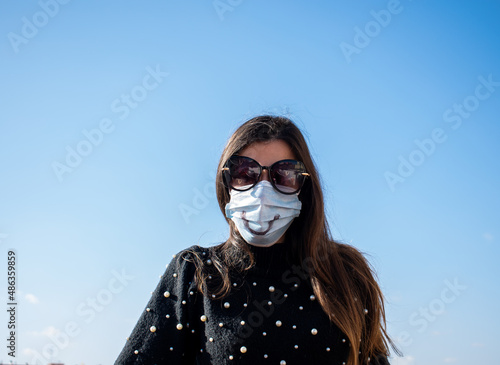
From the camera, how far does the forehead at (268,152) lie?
342 centimetres

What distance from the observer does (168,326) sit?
3.11 m

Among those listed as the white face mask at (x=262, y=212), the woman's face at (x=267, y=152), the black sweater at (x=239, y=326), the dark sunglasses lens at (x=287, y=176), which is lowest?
the black sweater at (x=239, y=326)

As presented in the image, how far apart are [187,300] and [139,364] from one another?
488mm

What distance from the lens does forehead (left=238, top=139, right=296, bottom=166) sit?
135 inches

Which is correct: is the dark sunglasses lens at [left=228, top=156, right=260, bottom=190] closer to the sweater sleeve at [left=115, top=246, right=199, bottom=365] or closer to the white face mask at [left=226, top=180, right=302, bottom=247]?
the white face mask at [left=226, top=180, right=302, bottom=247]

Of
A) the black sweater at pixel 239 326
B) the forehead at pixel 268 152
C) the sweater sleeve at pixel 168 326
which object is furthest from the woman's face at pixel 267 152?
the sweater sleeve at pixel 168 326

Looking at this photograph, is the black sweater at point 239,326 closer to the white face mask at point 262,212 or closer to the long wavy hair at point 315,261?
the long wavy hair at point 315,261

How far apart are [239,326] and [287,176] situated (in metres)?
1.06

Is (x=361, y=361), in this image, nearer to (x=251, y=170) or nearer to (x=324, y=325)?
(x=324, y=325)

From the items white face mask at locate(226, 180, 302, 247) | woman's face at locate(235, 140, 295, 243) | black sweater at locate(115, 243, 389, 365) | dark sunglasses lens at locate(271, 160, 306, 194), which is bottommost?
black sweater at locate(115, 243, 389, 365)

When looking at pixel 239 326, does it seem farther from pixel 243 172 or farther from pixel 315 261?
pixel 243 172

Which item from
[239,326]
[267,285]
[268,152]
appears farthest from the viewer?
[268,152]

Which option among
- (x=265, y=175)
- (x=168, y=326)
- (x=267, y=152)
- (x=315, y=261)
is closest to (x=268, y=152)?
(x=267, y=152)

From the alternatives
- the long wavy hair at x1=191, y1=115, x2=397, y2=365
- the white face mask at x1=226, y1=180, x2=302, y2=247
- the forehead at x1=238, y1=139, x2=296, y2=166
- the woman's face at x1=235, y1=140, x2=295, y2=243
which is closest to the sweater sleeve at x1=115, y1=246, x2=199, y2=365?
the long wavy hair at x1=191, y1=115, x2=397, y2=365
